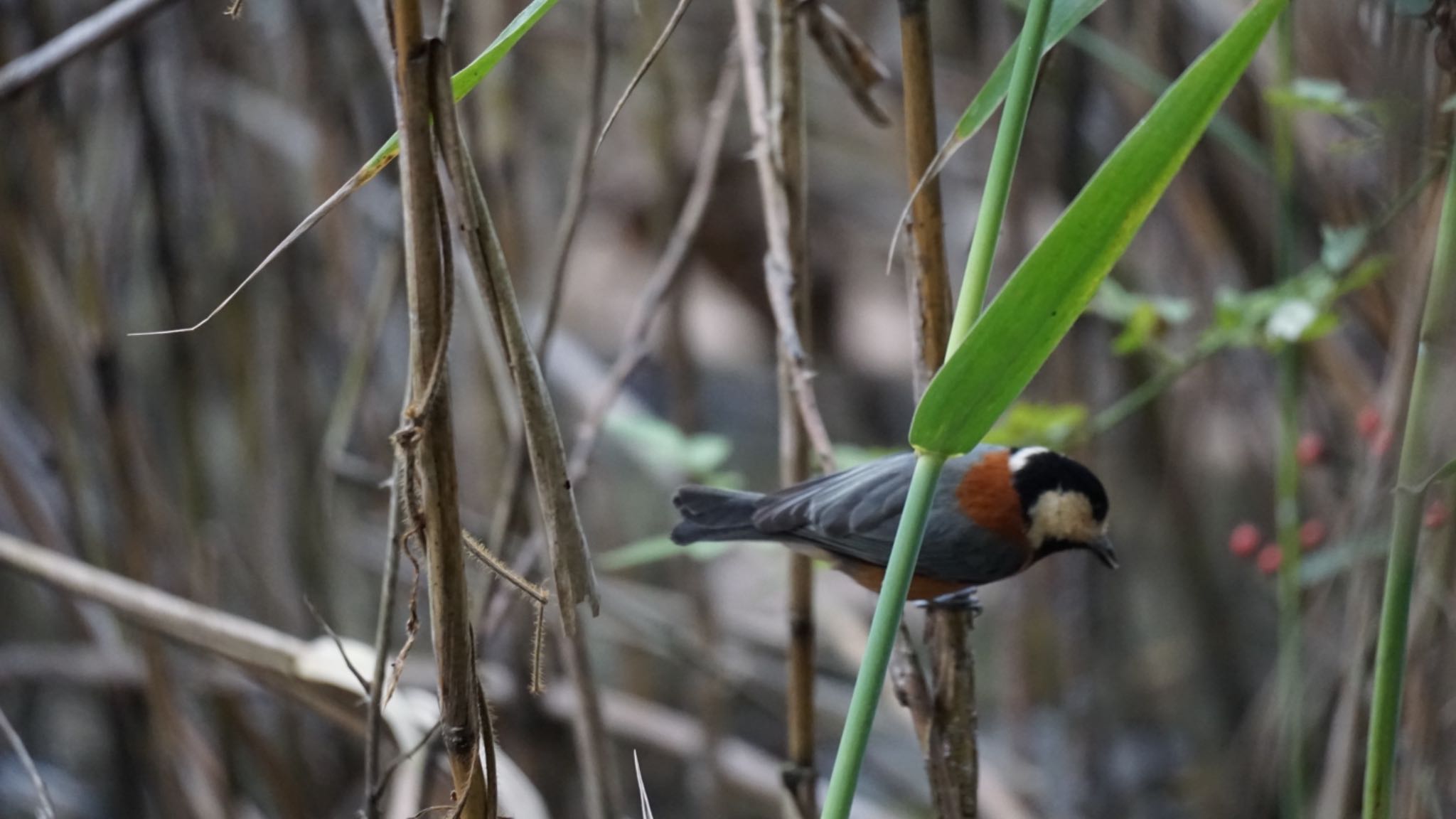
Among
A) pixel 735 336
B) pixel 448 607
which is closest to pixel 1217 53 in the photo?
pixel 448 607

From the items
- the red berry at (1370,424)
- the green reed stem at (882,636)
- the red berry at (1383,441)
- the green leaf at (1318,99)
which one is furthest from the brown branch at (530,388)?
the red berry at (1370,424)

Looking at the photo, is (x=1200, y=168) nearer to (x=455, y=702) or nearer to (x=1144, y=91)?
(x=1144, y=91)

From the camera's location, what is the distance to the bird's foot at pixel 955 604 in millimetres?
834

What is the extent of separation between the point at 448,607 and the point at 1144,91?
5.50 feet

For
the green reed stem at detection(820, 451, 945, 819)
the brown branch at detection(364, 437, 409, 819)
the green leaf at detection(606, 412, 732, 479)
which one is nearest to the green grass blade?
the brown branch at detection(364, 437, 409, 819)

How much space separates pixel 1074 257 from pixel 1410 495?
0.21 metres

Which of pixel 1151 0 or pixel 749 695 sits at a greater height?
pixel 1151 0

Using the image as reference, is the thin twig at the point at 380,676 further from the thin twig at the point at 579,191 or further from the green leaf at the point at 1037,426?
the green leaf at the point at 1037,426

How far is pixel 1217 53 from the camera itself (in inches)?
17.8

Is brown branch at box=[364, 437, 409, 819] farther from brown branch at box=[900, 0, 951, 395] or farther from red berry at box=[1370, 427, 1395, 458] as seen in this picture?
red berry at box=[1370, 427, 1395, 458]

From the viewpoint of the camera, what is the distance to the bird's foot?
2.74 ft

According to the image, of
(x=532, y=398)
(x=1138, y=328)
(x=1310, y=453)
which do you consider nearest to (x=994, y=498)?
(x=1138, y=328)

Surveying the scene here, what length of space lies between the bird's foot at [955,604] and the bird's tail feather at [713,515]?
0.20 meters

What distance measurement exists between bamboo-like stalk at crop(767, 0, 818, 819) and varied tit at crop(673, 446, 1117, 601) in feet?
0.36
